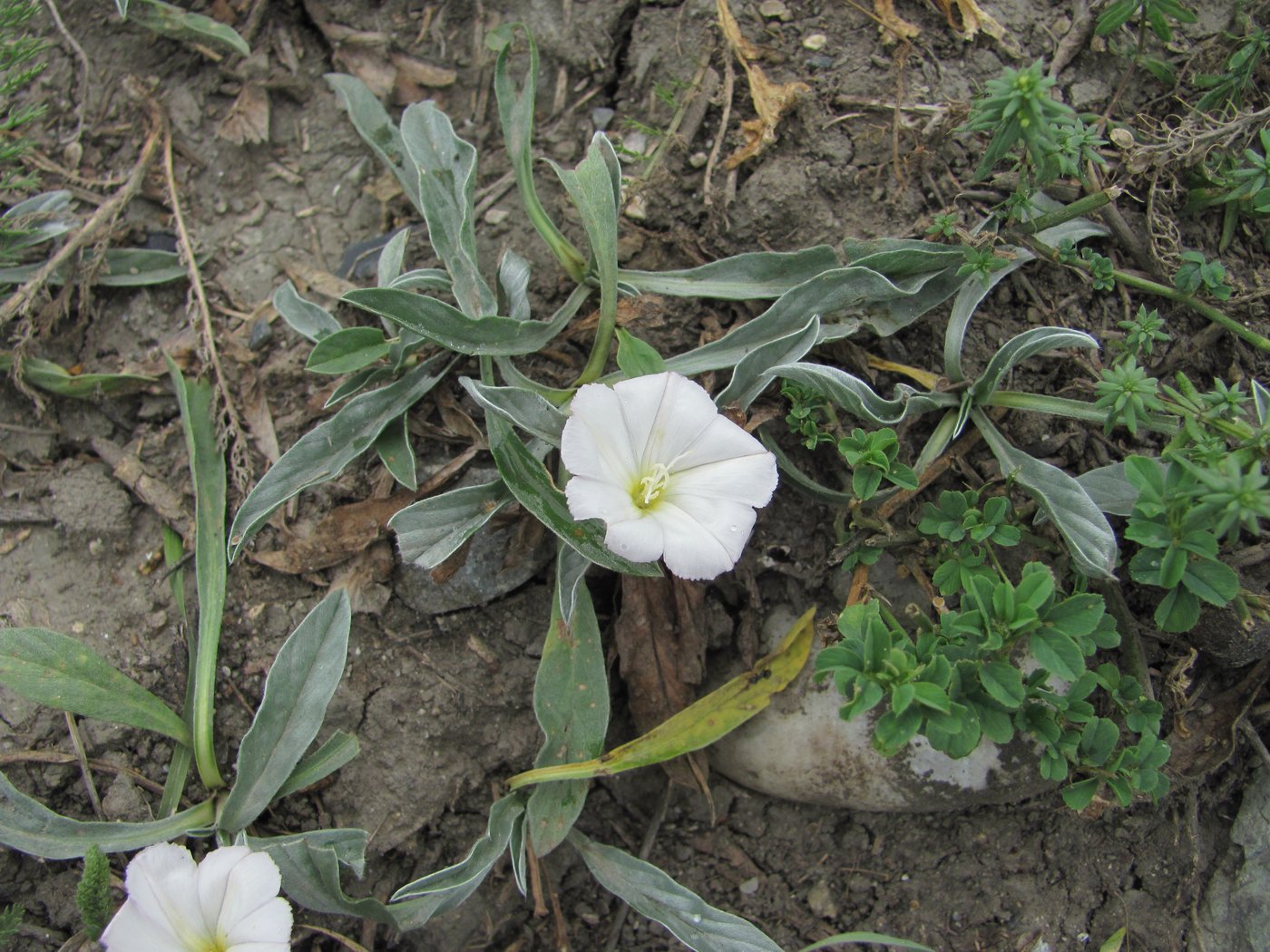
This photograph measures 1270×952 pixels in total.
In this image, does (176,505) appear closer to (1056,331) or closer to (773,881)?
(773,881)

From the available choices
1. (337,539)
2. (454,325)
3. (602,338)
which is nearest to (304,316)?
(454,325)

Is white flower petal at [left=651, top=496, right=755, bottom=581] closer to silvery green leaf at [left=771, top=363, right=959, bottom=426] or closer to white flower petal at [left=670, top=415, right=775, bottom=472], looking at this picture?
white flower petal at [left=670, top=415, right=775, bottom=472]

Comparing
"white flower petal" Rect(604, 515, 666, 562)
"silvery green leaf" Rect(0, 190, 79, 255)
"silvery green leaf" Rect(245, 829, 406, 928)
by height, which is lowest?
"silvery green leaf" Rect(245, 829, 406, 928)

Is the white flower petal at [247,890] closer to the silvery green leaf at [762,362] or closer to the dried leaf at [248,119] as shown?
the silvery green leaf at [762,362]

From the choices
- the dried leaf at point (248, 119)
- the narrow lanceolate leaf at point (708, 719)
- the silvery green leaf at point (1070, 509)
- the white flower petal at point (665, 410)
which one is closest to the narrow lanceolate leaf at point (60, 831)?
the narrow lanceolate leaf at point (708, 719)

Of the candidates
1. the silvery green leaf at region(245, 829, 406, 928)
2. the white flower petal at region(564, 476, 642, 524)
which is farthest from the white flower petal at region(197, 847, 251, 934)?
the white flower petal at region(564, 476, 642, 524)
